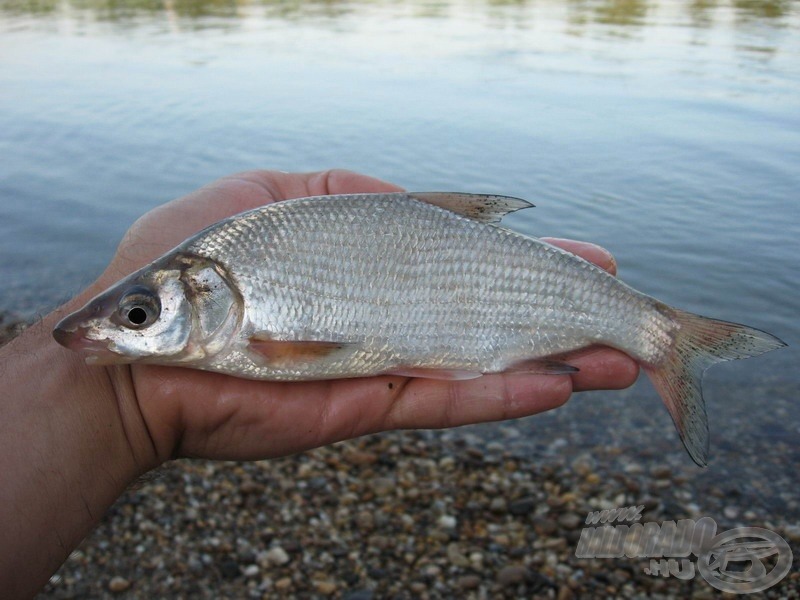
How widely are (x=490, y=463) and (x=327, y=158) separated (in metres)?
7.39

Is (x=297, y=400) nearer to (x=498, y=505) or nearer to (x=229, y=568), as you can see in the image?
(x=229, y=568)

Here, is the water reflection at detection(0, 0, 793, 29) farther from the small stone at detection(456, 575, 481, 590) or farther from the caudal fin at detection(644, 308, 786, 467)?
the small stone at detection(456, 575, 481, 590)

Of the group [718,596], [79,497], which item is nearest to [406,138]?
[718,596]

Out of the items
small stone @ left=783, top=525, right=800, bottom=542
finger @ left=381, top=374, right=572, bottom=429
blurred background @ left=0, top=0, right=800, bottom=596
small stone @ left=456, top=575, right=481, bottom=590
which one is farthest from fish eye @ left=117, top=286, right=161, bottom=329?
small stone @ left=783, top=525, right=800, bottom=542

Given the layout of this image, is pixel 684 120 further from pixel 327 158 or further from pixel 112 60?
pixel 112 60

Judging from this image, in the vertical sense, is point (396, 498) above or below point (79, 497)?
below

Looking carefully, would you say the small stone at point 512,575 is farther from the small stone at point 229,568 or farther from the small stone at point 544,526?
the small stone at point 229,568

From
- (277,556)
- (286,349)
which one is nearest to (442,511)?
(277,556)

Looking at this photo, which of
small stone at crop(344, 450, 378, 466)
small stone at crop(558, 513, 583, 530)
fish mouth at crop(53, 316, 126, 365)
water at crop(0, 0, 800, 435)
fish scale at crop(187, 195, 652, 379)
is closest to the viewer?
fish mouth at crop(53, 316, 126, 365)

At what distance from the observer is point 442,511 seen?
16.7ft

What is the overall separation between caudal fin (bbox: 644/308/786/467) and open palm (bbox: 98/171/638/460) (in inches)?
9.7

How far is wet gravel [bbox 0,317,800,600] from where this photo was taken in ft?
14.7

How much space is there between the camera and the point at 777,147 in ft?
37.6

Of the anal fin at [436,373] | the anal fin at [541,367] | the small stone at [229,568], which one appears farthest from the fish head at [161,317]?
the small stone at [229,568]
